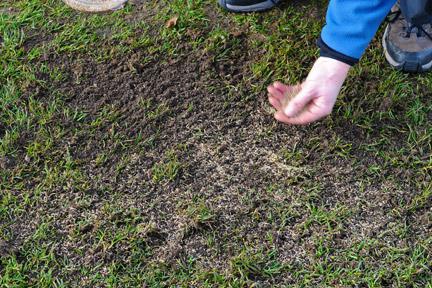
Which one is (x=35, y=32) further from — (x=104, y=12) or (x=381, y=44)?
(x=381, y=44)

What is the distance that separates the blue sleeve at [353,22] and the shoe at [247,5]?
36.5 inches

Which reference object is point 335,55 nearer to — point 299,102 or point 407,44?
point 299,102

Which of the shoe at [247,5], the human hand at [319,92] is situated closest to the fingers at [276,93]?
the human hand at [319,92]

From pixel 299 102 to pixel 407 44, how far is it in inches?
39.2

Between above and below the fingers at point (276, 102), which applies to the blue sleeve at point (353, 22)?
above

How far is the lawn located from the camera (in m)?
2.50

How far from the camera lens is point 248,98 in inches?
117

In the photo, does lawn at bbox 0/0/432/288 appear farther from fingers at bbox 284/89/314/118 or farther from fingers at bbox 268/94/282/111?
fingers at bbox 284/89/314/118

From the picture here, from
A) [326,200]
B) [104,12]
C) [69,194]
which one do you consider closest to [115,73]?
[104,12]

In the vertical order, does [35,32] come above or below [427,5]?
below

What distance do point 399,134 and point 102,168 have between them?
4.03 ft

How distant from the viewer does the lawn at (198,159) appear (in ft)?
8.20

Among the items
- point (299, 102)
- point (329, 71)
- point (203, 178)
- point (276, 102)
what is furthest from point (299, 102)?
point (203, 178)

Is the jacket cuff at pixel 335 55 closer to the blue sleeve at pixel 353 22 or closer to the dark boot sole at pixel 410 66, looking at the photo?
the blue sleeve at pixel 353 22
